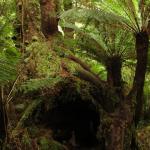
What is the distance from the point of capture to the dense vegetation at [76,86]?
550 cm

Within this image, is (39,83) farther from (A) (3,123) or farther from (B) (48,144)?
(B) (48,144)

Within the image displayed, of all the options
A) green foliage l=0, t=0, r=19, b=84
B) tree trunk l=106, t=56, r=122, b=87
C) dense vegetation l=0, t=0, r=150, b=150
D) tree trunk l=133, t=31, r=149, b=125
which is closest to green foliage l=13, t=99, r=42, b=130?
dense vegetation l=0, t=0, r=150, b=150

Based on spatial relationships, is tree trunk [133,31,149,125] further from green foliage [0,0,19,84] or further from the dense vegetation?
green foliage [0,0,19,84]

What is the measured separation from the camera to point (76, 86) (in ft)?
19.3

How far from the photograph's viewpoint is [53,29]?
21.6ft

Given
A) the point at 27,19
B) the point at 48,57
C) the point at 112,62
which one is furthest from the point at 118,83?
the point at 27,19

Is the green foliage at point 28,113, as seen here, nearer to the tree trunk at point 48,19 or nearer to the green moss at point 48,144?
the green moss at point 48,144

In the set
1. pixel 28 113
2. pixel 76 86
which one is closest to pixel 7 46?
pixel 28 113

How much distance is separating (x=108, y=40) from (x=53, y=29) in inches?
39.7

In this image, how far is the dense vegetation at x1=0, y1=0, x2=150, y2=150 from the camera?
550 centimetres

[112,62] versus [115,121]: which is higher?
[112,62]

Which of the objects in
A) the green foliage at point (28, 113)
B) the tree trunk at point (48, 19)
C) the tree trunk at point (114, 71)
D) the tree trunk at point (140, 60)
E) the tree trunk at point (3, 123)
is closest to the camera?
the tree trunk at point (3, 123)

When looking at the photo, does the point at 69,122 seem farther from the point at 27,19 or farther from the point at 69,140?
the point at 27,19

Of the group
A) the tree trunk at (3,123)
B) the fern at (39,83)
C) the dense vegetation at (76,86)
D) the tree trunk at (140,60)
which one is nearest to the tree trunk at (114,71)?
the dense vegetation at (76,86)
